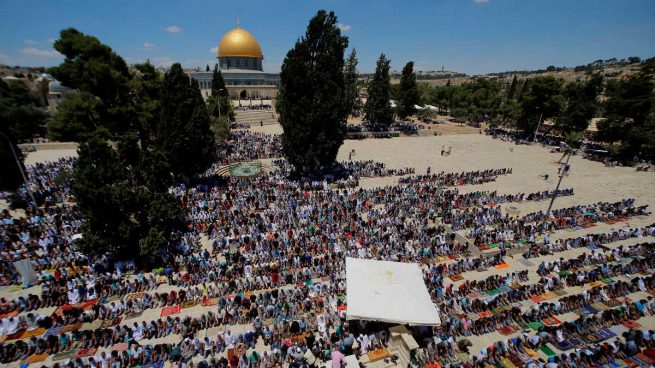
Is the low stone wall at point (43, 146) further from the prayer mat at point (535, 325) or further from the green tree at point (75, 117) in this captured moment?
the prayer mat at point (535, 325)

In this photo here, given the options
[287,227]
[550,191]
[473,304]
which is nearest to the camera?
[473,304]

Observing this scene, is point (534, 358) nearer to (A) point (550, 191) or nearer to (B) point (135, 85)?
(A) point (550, 191)

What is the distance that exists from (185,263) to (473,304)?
1326cm

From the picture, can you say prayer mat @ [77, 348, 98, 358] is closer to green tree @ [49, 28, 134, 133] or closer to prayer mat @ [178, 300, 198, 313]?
prayer mat @ [178, 300, 198, 313]

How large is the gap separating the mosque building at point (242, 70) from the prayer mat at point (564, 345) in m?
68.1

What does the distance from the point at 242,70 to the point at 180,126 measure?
51220mm

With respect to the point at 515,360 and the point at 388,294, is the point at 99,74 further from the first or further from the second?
the point at 515,360

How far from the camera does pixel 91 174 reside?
1357cm

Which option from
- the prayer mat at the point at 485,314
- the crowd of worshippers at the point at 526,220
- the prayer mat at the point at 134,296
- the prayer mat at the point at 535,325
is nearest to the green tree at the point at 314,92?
the crowd of worshippers at the point at 526,220

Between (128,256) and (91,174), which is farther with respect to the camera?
(128,256)

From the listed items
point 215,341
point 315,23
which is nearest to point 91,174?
point 215,341

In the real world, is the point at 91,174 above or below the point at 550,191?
above

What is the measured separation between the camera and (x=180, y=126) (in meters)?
22.2

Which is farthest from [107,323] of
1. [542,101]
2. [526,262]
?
[542,101]
